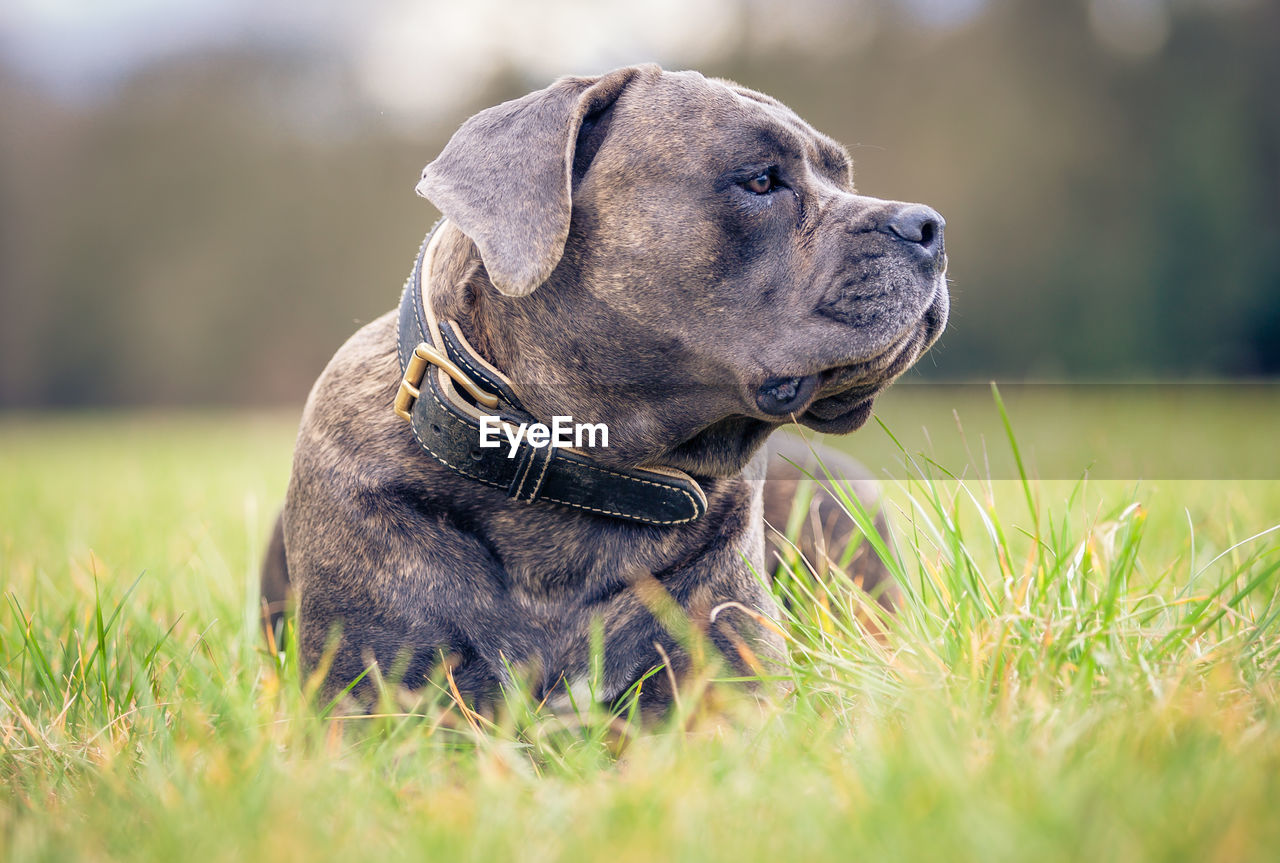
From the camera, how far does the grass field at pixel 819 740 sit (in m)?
1.22

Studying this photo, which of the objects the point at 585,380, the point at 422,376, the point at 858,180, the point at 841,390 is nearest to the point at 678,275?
the point at 585,380

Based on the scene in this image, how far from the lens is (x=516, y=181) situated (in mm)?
2064

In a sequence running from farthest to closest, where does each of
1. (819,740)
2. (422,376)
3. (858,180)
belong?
(858,180) < (422,376) < (819,740)

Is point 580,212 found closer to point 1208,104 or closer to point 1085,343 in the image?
point 1085,343

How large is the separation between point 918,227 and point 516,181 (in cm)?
88

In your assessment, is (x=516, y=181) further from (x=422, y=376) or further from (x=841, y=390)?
(x=841, y=390)

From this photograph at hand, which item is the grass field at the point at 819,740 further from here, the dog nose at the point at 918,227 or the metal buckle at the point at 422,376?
the metal buckle at the point at 422,376

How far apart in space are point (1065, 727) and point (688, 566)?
3.10 ft

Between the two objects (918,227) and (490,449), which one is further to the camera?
(918,227)

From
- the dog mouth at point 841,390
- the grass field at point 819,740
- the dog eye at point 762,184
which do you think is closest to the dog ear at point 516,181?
the dog eye at point 762,184

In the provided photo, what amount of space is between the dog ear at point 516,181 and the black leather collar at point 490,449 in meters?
0.20

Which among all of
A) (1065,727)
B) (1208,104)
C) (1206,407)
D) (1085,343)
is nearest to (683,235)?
(1065,727)

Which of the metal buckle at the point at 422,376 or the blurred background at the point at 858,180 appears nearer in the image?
the metal buckle at the point at 422,376

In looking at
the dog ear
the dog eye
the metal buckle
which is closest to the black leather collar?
the metal buckle
